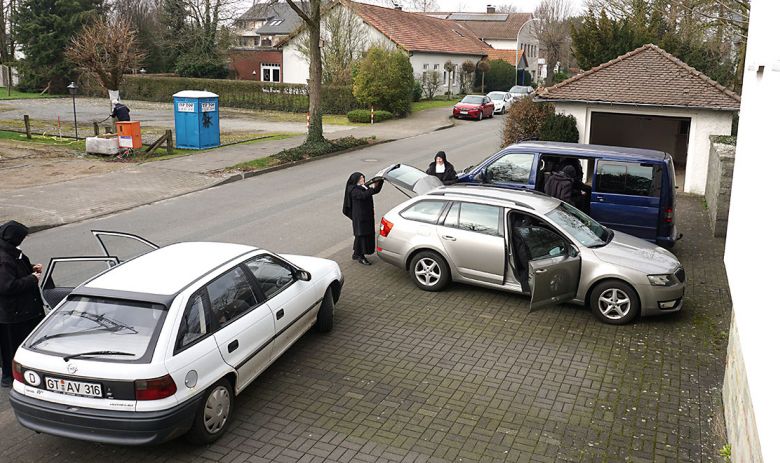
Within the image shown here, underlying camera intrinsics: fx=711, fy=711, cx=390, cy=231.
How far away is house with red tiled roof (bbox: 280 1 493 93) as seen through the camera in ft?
141

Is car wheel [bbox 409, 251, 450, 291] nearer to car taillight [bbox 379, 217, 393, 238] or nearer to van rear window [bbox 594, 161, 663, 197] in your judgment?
car taillight [bbox 379, 217, 393, 238]

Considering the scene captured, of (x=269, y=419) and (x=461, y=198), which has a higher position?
(x=461, y=198)

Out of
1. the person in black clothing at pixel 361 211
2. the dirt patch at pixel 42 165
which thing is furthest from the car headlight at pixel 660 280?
the dirt patch at pixel 42 165

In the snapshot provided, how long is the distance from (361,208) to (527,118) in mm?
9925

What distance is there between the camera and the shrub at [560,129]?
1942 cm

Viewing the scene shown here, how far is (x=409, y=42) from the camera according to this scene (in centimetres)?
4438

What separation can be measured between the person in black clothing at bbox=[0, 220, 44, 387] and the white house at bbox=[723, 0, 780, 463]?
6.41 meters

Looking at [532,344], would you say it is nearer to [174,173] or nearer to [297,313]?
[297,313]

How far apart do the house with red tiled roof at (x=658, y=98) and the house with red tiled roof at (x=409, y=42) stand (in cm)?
2310

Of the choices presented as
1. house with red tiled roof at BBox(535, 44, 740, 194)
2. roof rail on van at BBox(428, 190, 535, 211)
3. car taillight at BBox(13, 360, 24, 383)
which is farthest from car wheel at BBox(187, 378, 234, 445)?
house with red tiled roof at BBox(535, 44, 740, 194)

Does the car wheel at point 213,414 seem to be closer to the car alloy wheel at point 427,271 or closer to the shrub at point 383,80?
the car alloy wheel at point 427,271

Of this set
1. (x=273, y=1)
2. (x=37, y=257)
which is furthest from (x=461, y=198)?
(x=273, y=1)

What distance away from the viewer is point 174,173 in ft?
67.8

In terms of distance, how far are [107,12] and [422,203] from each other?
2100 inches
